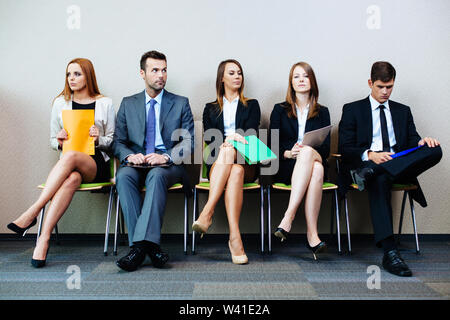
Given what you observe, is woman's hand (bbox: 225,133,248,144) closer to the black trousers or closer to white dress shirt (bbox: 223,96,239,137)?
white dress shirt (bbox: 223,96,239,137)

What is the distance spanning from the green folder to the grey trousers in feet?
1.68

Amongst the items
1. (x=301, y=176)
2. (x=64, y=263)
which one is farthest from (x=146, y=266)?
(x=301, y=176)

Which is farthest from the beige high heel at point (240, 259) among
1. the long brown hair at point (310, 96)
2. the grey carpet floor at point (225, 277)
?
the long brown hair at point (310, 96)

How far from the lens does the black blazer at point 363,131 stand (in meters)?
2.90

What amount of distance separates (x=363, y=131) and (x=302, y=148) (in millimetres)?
599

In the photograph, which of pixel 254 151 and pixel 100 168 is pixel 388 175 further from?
pixel 100 168

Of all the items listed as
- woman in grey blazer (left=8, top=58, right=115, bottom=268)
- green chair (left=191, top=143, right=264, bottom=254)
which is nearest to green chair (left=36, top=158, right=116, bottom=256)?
woman in grey blazer (left=8, top=58, right=115, bottom=268)

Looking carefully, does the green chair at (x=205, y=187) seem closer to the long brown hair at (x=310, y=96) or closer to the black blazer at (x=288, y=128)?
the black blazer at (x=288, y=128)

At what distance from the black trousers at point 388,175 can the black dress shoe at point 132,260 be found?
1518mm

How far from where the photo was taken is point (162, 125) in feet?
9.55

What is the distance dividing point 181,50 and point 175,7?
39 cm

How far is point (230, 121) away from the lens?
10.0 ft
